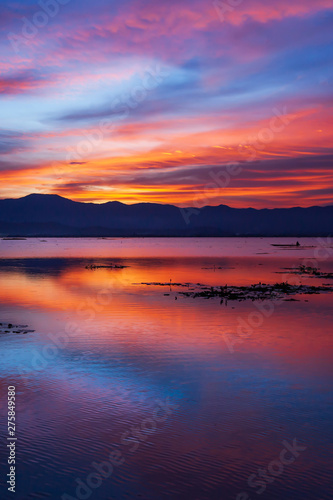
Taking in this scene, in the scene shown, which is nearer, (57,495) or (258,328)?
(57,495)

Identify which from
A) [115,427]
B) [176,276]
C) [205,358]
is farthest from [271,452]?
[176,276]

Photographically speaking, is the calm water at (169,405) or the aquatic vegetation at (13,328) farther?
the aquatic vegetation at (13,328)

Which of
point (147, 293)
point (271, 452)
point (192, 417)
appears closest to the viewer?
point (271, 452)

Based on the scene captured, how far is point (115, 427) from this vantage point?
13.1 meters

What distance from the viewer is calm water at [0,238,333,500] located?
1066 cm

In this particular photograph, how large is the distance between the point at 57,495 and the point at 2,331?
52.2ft

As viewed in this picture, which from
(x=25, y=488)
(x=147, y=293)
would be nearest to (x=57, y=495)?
(x=25, y=488)

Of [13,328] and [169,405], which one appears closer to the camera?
[169,405]

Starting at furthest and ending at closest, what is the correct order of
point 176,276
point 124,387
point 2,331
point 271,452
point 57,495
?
point 176,276, point 2,331, point 124,387, point 271,452, point 57,495

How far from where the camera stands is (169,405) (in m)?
14.7

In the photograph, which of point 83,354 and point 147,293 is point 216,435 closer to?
point 83,354

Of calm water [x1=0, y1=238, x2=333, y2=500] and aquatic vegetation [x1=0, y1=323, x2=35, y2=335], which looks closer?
calm water [x1=0, y1=238, x2=333, y2=500]

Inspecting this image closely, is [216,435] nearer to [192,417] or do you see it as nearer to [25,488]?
[192,417]

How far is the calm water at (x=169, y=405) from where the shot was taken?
10.7 metres
